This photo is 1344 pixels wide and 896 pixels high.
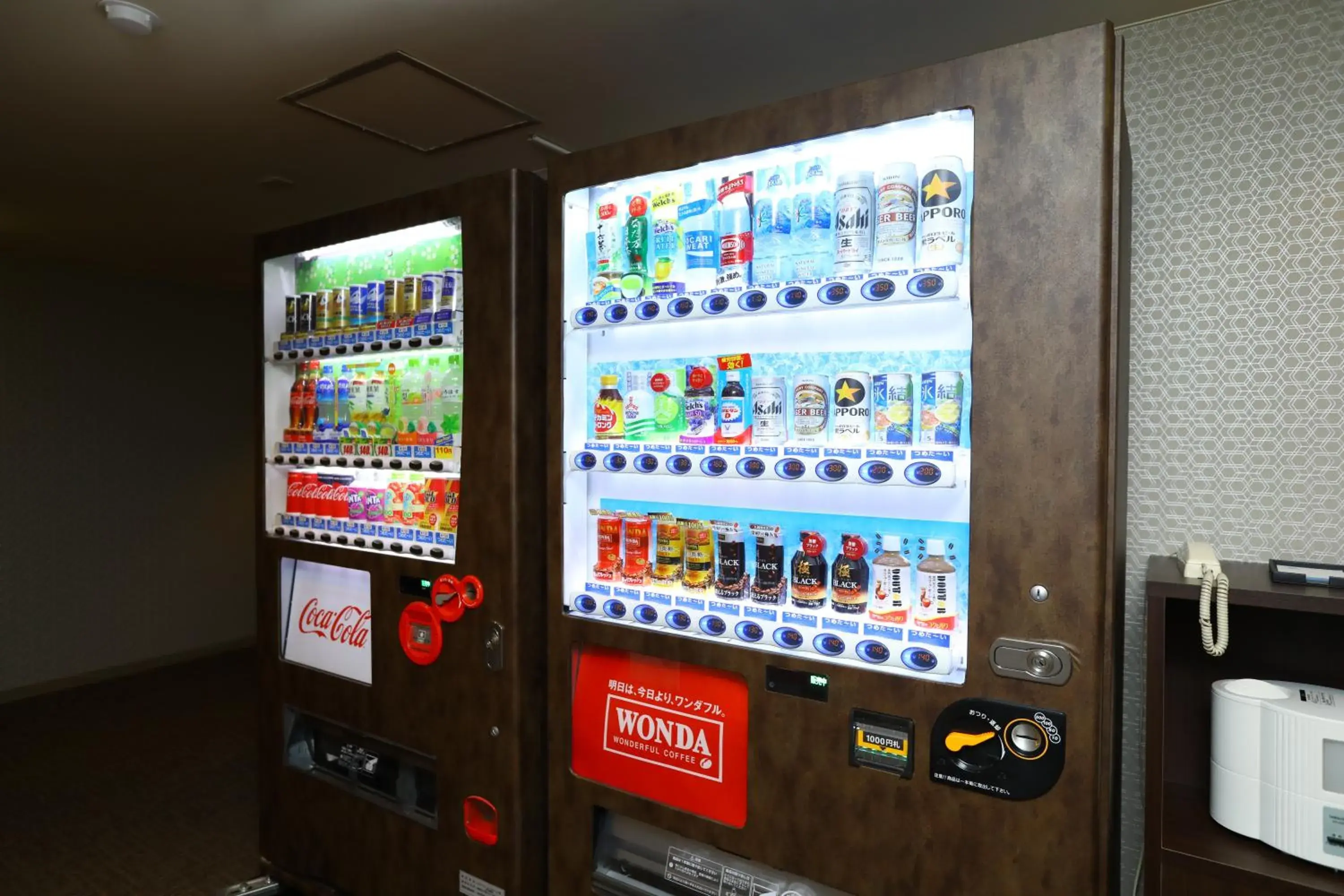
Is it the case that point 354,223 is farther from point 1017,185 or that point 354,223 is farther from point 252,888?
point 252,888

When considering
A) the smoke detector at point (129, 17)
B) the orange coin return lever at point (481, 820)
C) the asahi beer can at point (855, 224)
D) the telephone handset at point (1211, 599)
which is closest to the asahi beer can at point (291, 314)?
the smoke detector at point (129, 17)

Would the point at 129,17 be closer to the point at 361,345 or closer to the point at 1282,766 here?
the point at 361,345

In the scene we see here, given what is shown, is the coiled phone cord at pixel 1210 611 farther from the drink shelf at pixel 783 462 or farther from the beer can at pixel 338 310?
the beer can at pixel 338 310

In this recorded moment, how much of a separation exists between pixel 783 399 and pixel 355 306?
5.13ft

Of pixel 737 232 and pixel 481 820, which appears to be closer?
pixel 737 232

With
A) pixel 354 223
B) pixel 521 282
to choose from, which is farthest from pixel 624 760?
pixel 354 223

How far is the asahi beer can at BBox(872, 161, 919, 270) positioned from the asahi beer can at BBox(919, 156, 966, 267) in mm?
41

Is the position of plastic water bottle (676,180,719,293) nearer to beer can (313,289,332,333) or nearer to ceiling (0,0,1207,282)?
ceiling (0,0,1207,282)

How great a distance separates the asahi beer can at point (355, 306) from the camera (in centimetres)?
246

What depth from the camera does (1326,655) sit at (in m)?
1.64

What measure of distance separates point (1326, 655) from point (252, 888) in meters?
3.04

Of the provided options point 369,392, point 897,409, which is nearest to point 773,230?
point 897,409

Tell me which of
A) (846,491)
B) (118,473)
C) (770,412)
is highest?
(770,412)

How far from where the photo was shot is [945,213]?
141cm
